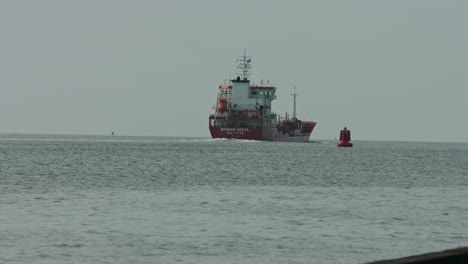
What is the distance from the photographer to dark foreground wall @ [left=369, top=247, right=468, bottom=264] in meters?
8.99

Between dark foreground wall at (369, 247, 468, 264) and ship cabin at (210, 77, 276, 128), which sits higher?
ship cabin at (210, 77, 276, 128)

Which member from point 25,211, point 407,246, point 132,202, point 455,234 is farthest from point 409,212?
point 25,211

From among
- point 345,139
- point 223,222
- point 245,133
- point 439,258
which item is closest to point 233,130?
point 245,133

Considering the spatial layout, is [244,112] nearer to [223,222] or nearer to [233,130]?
[233,130]

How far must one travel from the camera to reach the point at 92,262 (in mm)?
16406

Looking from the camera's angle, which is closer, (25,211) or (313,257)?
(313,257)

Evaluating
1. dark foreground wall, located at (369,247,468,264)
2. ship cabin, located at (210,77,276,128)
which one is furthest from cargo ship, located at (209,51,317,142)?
dark foreground wall, located at (369,247,468,264)

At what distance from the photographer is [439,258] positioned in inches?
368

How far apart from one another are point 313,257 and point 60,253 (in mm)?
5573

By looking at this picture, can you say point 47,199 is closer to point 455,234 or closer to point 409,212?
point 409,212

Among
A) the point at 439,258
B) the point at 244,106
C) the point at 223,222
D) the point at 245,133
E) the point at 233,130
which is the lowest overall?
the point at 223,222

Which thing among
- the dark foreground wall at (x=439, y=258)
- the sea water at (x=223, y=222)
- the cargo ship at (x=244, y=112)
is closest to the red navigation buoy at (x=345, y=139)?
the cargo ship at (x=244, y=112)

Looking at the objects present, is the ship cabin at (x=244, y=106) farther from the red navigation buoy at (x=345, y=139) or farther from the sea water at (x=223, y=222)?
the sea water at (x=223, y=222)

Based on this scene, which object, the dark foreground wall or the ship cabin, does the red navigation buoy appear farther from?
the dark foreground wall
